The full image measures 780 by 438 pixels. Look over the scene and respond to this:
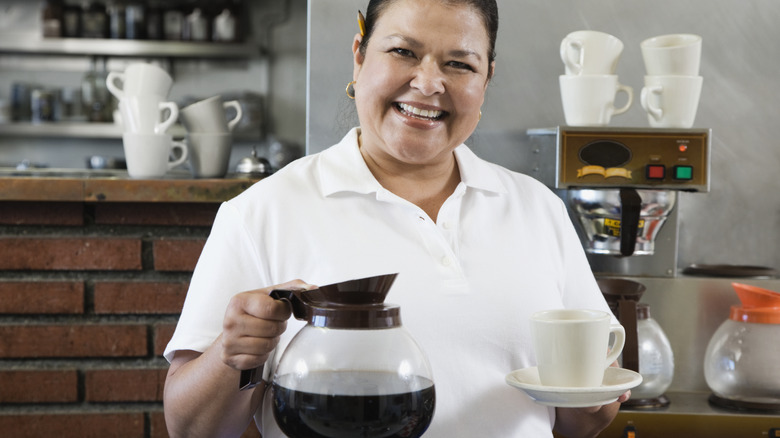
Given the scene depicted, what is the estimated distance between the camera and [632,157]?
1733mm

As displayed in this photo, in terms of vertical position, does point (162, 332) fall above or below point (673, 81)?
below

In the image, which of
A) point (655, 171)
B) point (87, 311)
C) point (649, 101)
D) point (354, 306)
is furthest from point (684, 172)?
point (87, 311)

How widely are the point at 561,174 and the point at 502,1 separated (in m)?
0.45

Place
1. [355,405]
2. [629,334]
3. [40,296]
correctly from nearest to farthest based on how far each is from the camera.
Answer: [355,405] < [629,334] < [40,296]

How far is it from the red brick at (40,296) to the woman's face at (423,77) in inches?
38.5

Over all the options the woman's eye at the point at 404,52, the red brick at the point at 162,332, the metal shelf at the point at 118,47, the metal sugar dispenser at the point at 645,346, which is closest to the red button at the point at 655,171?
the metal sugar dispenser at the point at 645,346

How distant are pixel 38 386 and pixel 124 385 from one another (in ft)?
0.61

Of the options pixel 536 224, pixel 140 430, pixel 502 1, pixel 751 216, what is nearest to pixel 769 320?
pixel 751 216

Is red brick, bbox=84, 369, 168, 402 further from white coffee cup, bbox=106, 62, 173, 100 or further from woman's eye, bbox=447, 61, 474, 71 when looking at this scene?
woman's eye, bbox=447, 61, 474, 71

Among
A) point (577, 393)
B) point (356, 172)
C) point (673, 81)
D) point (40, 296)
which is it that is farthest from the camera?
point (40, 296)

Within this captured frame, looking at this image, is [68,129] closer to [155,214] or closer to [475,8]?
[155,214]

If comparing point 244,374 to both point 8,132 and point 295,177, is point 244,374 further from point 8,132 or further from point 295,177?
point 8,132

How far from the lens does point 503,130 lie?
1959mm

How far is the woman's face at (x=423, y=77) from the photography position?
1.23m
